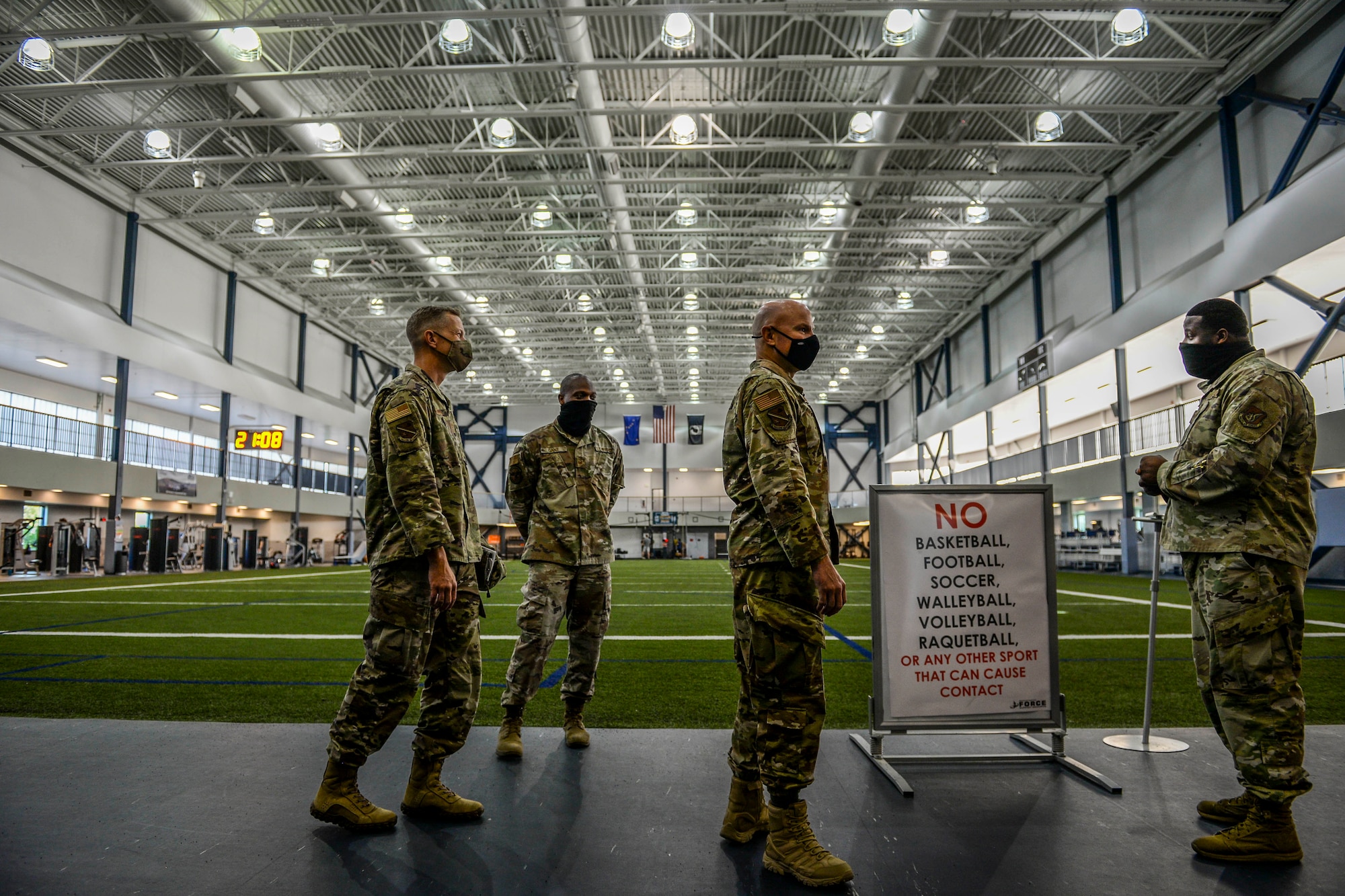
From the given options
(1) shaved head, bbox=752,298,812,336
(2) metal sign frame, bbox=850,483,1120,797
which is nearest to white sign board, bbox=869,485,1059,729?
(2) metal sign frame, bbox=850,483,1120,797

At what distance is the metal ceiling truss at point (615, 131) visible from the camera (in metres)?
13.8

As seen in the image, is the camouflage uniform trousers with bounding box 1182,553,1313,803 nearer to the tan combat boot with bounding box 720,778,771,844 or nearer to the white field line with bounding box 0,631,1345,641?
the tan combat boot with bounding box 720,778,771,844

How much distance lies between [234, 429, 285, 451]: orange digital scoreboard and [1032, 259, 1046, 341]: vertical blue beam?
1000 inches

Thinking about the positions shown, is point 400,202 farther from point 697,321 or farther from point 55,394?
point 55,394

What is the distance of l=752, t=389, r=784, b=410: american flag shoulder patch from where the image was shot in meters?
2.78

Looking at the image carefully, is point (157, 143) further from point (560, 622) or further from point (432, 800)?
point (432, 800)

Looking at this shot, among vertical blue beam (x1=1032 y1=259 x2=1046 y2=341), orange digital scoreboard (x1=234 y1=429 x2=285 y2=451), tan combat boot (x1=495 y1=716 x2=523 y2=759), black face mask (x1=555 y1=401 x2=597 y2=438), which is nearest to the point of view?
tan combat boot (x1=495 y1=716 x2=523 y2=759)

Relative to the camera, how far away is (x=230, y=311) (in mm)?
25844

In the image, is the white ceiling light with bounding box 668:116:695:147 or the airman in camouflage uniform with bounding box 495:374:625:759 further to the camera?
the white ceiling light with bounding box 668:116:695:147

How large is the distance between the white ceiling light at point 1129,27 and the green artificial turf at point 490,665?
31.0 feet

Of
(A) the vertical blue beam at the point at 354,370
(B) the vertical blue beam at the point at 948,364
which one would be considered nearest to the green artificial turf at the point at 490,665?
(B) the vertical blue beam at the point at 948,364

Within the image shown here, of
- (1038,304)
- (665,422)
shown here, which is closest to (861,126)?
(1038,304)

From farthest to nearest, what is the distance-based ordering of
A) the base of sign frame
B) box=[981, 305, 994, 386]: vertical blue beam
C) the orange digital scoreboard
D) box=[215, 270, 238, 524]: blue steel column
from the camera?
box=[981, 305, 994, 386]: vertical blue beam < the orange digital scoreboard < box=[215, 270, 238, 524]: blue steel column < the base of sign frame

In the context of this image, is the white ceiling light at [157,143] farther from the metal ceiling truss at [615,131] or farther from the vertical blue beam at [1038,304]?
the vertical blue beam at [1038,304]
